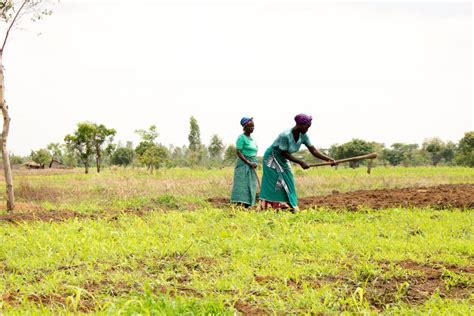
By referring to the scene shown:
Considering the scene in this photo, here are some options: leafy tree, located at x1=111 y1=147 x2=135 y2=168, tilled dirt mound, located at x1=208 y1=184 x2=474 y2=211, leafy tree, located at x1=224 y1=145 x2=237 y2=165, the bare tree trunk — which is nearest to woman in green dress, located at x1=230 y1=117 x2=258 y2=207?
tilled dirt mound, located at x1=208 y1=184 x2=474 y2=211

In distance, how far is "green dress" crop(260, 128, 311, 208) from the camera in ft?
28.9

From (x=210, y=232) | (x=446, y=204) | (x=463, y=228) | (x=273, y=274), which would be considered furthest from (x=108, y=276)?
(x=446, y=204)

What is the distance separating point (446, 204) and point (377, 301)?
5.66 meters

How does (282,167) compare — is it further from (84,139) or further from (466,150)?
(466,150)

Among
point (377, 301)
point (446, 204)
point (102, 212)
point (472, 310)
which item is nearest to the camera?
point (472, 310)

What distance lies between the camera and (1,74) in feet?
33.3

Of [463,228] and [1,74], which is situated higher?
[1,74]

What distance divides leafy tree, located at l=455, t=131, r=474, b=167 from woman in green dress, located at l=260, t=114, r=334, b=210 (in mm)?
40909

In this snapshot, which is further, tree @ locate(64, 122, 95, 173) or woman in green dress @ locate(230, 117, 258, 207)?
tree @ locate(64, 122, 95, 173)

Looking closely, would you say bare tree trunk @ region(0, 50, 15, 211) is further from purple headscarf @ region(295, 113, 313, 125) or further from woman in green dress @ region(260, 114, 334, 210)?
purple headscarf @ region(295, 113, 313, 125)

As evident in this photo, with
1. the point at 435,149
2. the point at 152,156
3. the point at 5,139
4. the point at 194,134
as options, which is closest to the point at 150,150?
the point at 152,156

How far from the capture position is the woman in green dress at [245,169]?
10.0 meters

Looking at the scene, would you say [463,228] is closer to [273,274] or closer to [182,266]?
[273,274]

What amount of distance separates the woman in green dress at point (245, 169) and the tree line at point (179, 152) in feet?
53.6
